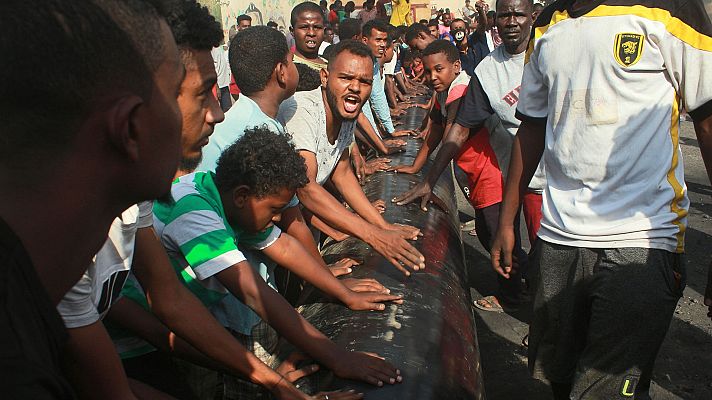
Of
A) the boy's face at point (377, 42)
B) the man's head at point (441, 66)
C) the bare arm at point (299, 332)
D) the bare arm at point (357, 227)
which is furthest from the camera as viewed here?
the boy's face at point (377, 42)

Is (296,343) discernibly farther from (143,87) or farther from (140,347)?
(143,87)

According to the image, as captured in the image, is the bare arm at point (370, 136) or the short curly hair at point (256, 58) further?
the bare arm at point (370, 136)

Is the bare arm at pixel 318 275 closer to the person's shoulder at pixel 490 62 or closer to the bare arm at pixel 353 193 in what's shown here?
the bare arm at pixel 353 193

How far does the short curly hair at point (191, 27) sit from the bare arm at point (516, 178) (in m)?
1.37

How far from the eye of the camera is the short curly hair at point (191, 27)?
7.32 ft

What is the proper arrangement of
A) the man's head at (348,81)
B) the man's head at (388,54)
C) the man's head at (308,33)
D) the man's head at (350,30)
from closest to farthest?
1. the man's head at (348,81)
2. the man's head at (308,33)
3. the man's head at (388,54)
4. the man's head at (350,30)

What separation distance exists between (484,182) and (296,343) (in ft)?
9.84

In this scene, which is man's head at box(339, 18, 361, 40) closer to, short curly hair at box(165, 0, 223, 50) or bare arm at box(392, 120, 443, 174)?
bare arm at box(392, 120, 443, 174)

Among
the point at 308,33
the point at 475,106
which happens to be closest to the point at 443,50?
the point at 475,106

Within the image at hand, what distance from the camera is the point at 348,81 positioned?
142 inches

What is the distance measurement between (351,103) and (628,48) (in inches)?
61.2

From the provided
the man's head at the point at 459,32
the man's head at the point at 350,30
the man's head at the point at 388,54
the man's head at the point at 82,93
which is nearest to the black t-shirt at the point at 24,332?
the man's head at the point at 82,93

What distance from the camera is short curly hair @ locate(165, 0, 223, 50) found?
7.32 feet

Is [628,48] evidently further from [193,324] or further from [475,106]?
[475,106]
